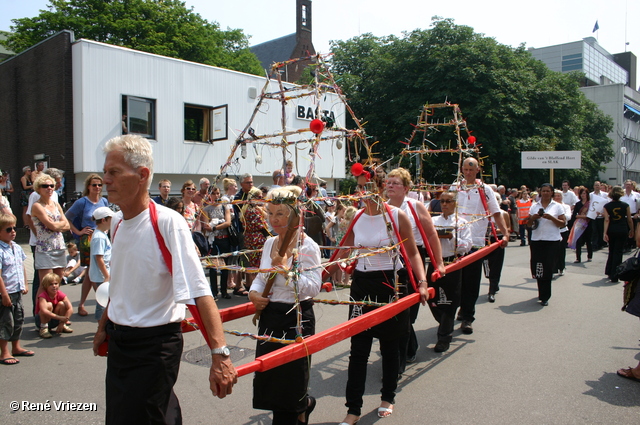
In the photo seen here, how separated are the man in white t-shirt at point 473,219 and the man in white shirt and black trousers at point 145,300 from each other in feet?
14.6

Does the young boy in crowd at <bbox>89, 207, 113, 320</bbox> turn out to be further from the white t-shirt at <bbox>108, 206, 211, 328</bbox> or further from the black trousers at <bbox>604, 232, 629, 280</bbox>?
the black trousers at <bbox>604, 232, 629, 280</bbox>

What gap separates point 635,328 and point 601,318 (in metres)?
0.55

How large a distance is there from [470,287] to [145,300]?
15.4 feet

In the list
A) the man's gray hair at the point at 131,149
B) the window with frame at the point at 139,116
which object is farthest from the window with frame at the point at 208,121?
the man's gray hair at the point at 131,149

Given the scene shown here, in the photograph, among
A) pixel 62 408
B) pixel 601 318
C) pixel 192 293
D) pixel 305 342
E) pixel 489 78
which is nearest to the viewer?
pixel 192 293

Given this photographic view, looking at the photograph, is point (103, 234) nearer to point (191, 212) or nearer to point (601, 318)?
point (191, 212)

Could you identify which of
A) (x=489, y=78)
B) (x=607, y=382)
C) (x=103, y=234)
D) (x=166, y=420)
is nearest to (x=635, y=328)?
(x=607, y=382)

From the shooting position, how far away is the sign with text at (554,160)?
16750 mm

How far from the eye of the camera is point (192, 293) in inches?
89.0

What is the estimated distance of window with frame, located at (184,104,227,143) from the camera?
18.4m

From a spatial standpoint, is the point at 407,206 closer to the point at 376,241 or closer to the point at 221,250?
the point at 376,241

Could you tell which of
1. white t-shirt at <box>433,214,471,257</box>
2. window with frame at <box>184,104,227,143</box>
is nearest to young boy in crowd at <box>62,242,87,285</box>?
white t-shirt at <box>433,214,471,257</box>

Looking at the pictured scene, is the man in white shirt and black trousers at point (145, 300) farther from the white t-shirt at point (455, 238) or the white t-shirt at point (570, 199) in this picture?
the white t-shirt at point (570, 199)

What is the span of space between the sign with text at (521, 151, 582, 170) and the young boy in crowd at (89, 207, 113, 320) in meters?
15.6
